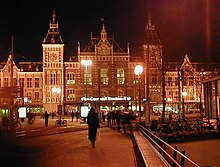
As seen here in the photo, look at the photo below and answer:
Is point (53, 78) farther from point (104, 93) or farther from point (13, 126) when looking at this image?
point (13, 126)

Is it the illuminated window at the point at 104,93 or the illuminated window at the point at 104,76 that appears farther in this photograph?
the illuminated window at the point at 104,93

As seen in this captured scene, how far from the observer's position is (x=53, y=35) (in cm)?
7069

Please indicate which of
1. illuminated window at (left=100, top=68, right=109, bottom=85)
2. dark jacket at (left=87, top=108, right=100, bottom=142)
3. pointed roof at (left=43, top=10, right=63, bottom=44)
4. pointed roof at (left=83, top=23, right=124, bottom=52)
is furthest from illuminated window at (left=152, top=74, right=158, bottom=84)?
dark jacket at (left=87, top=108, right=100, bottom=142)

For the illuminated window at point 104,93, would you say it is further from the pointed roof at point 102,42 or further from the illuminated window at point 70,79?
the pointed roof at point 102,42

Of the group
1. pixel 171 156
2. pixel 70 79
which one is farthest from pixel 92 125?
pixel 70 79

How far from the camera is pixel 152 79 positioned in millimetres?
71125

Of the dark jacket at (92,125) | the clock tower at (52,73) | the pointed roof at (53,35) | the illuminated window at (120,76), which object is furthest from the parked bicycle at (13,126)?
the pointed roof at (53,35)

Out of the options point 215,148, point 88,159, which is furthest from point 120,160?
point 215,148

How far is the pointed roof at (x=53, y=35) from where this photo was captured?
69375 mm

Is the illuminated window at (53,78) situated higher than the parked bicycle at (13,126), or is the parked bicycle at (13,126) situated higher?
the illuminated window at (53,78)

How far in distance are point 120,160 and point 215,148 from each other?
923 cm

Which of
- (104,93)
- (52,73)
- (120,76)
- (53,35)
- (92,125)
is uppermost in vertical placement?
(53,35)

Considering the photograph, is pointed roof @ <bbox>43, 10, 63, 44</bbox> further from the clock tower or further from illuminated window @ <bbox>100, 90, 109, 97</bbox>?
illuminated window @ <bbox>100, 90, 109, 97</bbox>

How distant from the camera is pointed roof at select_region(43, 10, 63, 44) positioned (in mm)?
69375
